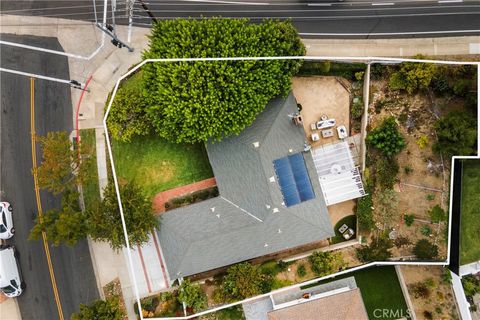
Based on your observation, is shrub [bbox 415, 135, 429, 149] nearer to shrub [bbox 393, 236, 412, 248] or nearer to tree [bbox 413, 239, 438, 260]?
shrub [bbox 393, 236, 412, 248]

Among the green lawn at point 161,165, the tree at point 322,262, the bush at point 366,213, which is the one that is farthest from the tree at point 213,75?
the tree at point 322,262

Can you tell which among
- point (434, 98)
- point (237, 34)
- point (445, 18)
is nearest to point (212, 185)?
point (237, 34)

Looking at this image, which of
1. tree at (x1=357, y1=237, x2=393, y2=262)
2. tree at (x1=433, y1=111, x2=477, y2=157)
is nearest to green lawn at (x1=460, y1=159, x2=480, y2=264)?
tree at (x1=433, y1=111, x2=477, y2=157)

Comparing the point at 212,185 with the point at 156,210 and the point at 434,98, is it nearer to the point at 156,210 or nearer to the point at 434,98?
Answer: the point at 156,210

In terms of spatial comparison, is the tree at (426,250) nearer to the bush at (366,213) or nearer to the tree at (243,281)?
the bush at (366,213)

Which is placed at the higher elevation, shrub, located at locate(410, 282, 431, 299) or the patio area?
the patio area

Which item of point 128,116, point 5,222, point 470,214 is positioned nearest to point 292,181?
point 470,214
